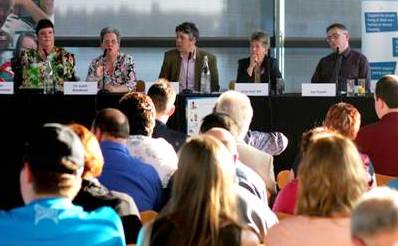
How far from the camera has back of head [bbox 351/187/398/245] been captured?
2.37 metres

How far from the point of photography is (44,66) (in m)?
7.61

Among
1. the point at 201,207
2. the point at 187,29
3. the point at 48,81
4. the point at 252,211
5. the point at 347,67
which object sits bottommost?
the point at 252,211

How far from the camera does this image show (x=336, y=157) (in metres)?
3.05

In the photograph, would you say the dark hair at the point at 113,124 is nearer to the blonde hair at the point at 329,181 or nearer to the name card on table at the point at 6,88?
the blonde hair at the point at 329,181

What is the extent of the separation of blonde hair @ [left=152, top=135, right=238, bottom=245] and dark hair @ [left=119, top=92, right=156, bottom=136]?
1.83 metres

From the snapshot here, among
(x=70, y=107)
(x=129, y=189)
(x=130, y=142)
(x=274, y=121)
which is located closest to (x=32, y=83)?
(x=70, y=107)

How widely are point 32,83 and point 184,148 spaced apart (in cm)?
485

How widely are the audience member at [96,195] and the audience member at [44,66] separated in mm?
4213

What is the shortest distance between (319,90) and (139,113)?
282cm

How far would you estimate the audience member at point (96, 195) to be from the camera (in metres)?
3.04

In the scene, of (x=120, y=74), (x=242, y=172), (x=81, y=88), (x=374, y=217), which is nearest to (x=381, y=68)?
(x=120, y=74)

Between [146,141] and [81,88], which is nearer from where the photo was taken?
[146,141]

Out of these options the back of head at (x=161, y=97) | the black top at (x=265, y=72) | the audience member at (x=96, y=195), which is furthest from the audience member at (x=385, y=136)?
the black top at (x=265, y=72)

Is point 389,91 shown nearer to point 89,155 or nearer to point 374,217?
point 89,155
